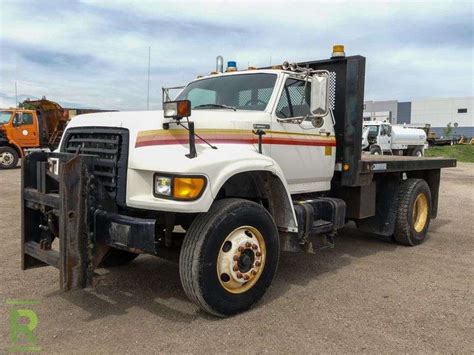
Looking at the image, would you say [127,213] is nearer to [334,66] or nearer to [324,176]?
[324,176]

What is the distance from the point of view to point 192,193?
3557 mm

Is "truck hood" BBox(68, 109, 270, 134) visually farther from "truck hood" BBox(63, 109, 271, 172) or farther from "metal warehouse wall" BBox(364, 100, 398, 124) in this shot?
"metal warehouse wall" BBox(364, 100, 398, 124)

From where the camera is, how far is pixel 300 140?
5043 millimetres

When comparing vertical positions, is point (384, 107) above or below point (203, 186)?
above

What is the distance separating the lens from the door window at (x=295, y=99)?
16.3ft

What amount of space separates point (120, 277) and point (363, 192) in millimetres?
3216

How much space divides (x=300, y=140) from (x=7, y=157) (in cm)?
1599

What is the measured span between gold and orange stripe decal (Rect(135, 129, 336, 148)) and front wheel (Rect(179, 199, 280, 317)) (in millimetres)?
595

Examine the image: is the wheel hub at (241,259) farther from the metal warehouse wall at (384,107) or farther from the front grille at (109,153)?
the metal warehouse wall at (384,107)

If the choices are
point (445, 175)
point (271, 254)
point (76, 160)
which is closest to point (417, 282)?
point (271, 254)

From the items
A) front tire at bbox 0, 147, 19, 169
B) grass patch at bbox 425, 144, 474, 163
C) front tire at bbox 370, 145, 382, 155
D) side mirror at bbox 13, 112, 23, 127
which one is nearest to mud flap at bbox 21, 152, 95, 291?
front tire at bbox 0, 147, 19, 169

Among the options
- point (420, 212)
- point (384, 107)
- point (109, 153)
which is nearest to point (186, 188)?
point (109, 153)

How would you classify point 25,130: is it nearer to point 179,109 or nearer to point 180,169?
point 179,109

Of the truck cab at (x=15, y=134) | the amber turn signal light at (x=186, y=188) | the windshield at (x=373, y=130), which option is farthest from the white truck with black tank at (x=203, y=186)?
the windshield at (x=373, y=130)
